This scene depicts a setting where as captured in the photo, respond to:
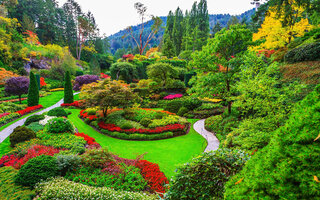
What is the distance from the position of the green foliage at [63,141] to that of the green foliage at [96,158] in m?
1.28

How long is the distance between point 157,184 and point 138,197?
110cm

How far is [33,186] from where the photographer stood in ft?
16.1

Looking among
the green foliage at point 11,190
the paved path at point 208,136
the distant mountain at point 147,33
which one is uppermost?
the distant mountain at point 147,33

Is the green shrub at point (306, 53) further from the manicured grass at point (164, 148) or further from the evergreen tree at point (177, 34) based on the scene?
the evergreen tree at point (177, 34)

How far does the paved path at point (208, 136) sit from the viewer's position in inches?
336

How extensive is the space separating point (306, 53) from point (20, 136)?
18.8 m

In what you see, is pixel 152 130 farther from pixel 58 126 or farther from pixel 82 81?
pixel 82 81

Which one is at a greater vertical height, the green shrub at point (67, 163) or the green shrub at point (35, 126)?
the green shrub at point (35, 126)

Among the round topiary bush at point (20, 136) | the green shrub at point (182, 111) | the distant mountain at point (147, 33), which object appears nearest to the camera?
the round topiary bush at point (20, 136)

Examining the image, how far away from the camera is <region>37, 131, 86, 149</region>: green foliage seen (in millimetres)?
7626

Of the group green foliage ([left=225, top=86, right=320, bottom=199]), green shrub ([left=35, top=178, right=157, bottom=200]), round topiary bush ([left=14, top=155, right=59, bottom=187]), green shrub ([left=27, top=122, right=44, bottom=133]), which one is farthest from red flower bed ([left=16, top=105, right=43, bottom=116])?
green foliage ([left=225, top=86, right=320, bottom=199])

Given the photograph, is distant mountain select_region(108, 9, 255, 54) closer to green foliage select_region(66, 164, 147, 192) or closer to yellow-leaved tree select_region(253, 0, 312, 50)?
yellow-leaved tree select_region(253, 0, 312, 50)

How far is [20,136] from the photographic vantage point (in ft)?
26.8

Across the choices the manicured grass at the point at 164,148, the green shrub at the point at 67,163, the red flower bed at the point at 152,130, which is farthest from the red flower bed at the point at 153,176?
the red flower bed at the point at 152,130
